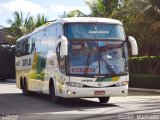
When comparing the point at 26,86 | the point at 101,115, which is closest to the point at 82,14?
the point at 26,86

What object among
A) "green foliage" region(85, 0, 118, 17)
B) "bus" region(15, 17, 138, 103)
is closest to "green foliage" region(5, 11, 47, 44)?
"green foliage" region(85, 0, 118, 17)

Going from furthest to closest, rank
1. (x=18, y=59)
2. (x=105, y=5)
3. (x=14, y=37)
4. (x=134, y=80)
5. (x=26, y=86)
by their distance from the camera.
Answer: (x=14, y=37) < (x=105, y=5) < (x=134, y=80) < (x=18, y=59) < (x=26, y=86)

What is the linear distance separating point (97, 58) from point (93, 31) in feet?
3.74

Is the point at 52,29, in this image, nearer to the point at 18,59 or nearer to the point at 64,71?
the point at 64,71

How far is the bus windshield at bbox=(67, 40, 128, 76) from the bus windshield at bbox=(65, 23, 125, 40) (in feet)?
0.76

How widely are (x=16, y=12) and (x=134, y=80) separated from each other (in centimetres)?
2525

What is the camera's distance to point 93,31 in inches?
705

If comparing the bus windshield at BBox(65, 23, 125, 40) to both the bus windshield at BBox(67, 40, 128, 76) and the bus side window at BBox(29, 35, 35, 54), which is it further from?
the bus side window at BBox(29, 35, 35, 54)

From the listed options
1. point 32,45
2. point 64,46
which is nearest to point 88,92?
point 64,46

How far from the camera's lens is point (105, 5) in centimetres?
3900

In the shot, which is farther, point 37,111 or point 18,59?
point 18,59

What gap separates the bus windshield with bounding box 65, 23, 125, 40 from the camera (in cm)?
1767

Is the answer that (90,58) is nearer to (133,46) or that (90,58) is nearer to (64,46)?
(64,46)

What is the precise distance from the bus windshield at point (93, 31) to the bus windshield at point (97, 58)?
233mm
